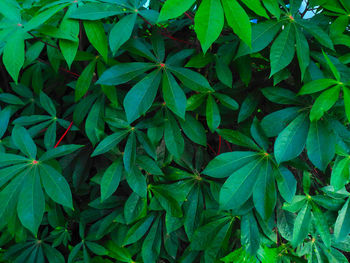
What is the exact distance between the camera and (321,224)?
1059mm

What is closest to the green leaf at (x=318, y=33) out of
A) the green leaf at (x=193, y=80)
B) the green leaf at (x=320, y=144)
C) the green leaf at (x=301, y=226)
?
the green leaf at (x=320, y=144)

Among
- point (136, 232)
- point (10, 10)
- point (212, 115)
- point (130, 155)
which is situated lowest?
point (136, 232)

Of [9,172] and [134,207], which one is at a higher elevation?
[9,172]

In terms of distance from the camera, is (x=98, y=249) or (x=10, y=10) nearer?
(x=10, y=10)

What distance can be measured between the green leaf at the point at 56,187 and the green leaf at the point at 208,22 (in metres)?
0.58

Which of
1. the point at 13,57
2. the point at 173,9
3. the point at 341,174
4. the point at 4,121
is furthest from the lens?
the point at 4,121

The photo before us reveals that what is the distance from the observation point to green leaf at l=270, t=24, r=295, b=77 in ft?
2.81

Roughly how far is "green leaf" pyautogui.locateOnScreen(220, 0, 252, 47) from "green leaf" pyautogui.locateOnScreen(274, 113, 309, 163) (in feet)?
0.98

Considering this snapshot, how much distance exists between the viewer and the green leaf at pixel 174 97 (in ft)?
2.86

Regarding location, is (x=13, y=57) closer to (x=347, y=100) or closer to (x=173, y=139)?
(x=173, y=139)

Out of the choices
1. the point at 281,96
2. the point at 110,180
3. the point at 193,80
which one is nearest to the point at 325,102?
the point at 281,96

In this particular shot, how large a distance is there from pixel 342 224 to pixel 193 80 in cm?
69

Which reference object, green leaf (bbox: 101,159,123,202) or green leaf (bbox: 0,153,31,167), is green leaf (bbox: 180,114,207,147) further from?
green leaf (bbox: 0,153,31,167)

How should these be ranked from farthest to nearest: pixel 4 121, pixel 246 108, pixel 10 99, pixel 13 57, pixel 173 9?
pixel 10 99 < pixel 4 121 < pixel 246 108 < pixel 13 57 < pixel 173 9
